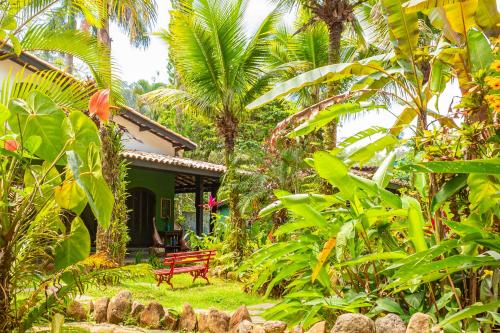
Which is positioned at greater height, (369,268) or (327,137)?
(327,137)

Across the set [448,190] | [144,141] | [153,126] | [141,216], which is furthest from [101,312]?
[144,141]

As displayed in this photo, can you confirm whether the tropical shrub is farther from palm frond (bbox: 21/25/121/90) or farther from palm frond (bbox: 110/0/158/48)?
palm frond (bbox: 110/0/158/48)

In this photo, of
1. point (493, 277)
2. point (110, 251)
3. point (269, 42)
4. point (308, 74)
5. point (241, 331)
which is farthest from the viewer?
point (269, 42)

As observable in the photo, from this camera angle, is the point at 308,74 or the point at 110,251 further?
the point at 110,251

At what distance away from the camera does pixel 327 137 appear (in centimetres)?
1005

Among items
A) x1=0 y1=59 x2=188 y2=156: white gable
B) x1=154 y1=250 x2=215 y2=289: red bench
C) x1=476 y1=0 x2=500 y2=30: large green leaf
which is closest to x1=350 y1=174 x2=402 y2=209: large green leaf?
x1=476 y1=0 x2=500 y2=30: large green leaf

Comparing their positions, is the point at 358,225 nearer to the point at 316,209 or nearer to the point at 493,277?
the point at 316,209

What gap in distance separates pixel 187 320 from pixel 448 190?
289cm

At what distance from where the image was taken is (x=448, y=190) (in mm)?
3172

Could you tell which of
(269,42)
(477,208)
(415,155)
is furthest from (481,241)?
(269,42)

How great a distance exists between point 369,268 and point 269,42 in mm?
9546

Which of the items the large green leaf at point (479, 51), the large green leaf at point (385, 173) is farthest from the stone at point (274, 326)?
the large green leaf at point (479, 51)

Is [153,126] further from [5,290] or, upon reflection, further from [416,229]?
[416,229]

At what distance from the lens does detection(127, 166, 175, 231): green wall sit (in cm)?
1588
